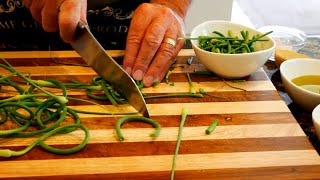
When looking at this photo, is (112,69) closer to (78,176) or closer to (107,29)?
(78,176)

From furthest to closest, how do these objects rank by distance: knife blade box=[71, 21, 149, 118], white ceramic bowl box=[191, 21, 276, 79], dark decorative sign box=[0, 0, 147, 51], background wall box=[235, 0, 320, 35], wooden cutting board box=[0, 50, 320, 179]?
1. background wall box=[235, 0, 320, 35]
2. dark decorative sign box=[0, 0, 147, 51]
3. white ceramic bowl box=[191, 21, 276, 79]
4. knife blade box=[71, 21, 149, 118]
5. wooden cutting board box=[0, 50, 320, 179]

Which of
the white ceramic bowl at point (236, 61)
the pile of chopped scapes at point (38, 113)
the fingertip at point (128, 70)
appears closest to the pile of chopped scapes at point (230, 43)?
the white ceramic bowl at point (236, 61)

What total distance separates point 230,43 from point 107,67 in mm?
430

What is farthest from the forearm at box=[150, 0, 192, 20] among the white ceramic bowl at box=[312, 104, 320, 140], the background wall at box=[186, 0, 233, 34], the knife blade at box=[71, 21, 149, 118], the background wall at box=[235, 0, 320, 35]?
the background wall at box=[235, 0, 320, 35]

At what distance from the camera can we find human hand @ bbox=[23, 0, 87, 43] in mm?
1172

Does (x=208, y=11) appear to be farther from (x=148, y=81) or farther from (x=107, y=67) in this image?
(x=107, y=67)

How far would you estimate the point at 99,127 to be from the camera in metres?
1.09

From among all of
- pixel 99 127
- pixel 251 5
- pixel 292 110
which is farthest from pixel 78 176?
pixel 251 5

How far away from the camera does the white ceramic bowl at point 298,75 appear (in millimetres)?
1179

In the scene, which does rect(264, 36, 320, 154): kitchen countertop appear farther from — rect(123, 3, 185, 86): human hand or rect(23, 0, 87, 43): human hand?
rect(23, 0, 87, 43): human hand

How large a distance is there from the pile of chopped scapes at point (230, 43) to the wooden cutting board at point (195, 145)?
0.40ft

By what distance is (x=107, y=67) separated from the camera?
1174 mm

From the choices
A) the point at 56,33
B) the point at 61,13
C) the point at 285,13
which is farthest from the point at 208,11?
the point at 61,13

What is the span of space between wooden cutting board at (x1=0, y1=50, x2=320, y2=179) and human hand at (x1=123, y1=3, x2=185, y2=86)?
7cm
